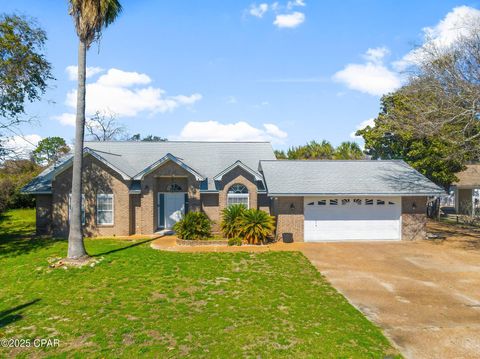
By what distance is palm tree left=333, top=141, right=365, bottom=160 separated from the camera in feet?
155

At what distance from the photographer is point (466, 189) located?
125 ft

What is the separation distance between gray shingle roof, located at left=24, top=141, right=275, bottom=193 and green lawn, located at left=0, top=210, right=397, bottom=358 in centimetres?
991

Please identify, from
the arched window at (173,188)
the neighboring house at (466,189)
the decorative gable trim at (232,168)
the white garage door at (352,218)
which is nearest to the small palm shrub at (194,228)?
the decorative gable trim at (232,168)

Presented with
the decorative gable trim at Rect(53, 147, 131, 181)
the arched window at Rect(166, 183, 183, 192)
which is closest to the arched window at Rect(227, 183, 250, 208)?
the arched window at Rect(166, 183, 183, 192)

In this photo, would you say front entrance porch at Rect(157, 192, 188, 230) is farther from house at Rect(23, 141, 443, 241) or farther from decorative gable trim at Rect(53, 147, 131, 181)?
decorative gable trim at Rect(53, 147, 131, 181)

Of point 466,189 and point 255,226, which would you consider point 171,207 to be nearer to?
point 255,226

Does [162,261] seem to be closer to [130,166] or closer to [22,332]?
A: [22,332]

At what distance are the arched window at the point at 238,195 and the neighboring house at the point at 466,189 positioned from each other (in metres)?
25.8

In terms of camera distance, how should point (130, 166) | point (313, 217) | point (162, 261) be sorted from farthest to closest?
point (130, 166) → point (313, 217) → point (162, 261)

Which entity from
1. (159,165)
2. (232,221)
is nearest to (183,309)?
(232,221)

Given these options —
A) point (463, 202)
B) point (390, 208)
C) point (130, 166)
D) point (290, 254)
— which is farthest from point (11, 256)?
point (463, 202)

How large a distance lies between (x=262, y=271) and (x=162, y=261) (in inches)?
186

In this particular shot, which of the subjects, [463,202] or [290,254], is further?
[463,202]

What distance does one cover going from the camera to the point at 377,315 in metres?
9.72
